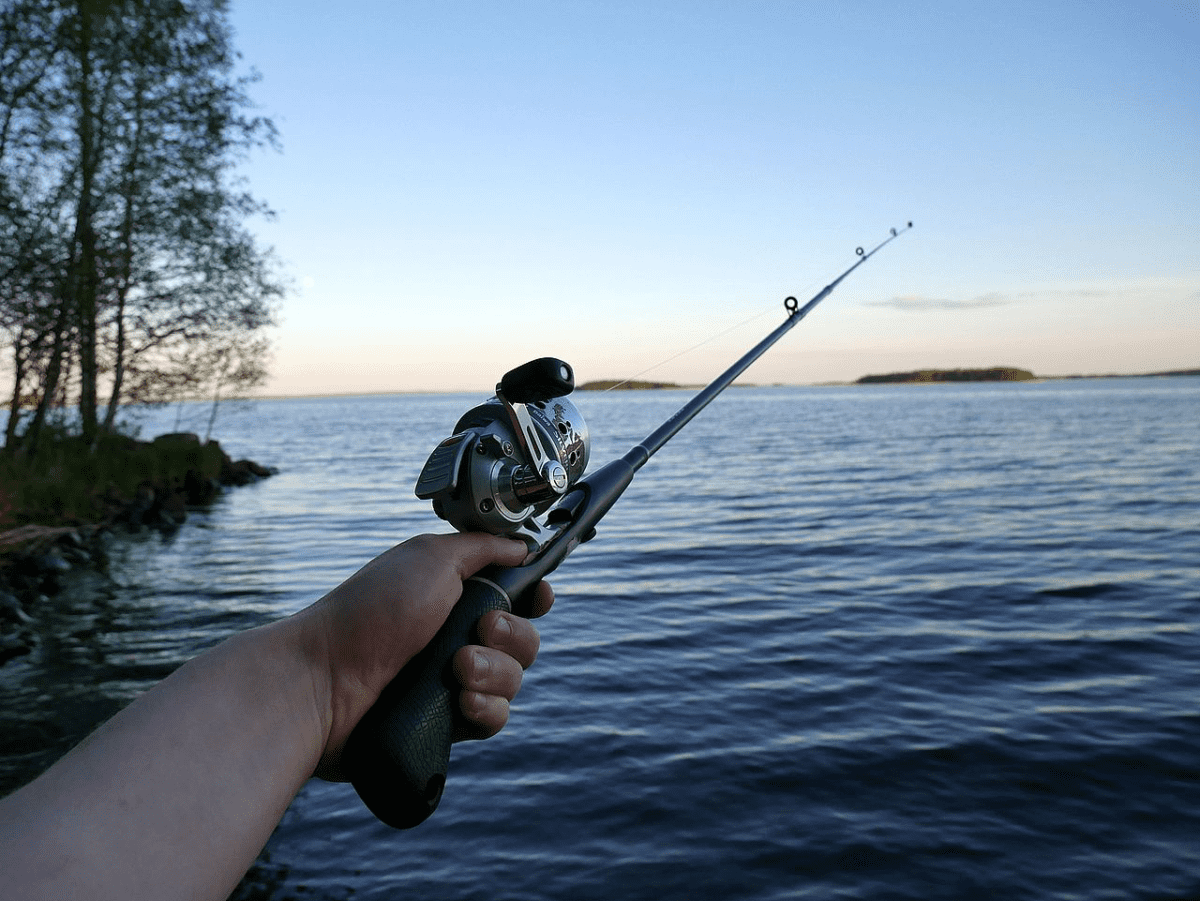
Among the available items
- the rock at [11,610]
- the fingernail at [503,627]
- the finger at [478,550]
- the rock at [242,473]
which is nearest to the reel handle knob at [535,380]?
the finger at [478,550]

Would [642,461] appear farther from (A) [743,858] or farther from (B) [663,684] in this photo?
(B) [663,684]

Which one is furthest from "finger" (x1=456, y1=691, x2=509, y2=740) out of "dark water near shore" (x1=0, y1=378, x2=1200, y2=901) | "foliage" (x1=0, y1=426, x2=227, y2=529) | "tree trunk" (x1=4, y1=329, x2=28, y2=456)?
"tree trunk" (x1=4, y1=329, x2=28, y2=456)

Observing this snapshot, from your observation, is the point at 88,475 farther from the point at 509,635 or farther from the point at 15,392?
the point at 509,635

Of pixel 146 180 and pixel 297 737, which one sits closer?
pixel 297 737

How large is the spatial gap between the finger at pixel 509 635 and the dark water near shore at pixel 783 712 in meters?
3.35

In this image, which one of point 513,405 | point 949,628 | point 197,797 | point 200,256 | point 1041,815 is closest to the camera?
point 197,797

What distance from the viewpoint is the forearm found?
51.1 inches

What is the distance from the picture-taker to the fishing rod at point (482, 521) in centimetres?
190

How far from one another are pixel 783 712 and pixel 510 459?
19.4 feet

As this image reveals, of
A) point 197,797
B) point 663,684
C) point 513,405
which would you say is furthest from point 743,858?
point 197,797

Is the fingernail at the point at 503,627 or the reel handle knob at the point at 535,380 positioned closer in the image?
the fingernail at the point at 503,627

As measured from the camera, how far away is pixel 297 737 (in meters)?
1.82

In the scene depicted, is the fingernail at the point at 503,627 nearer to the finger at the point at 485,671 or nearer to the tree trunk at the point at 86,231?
the finger at the point at 485,671

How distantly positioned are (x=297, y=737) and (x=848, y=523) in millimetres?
16799
